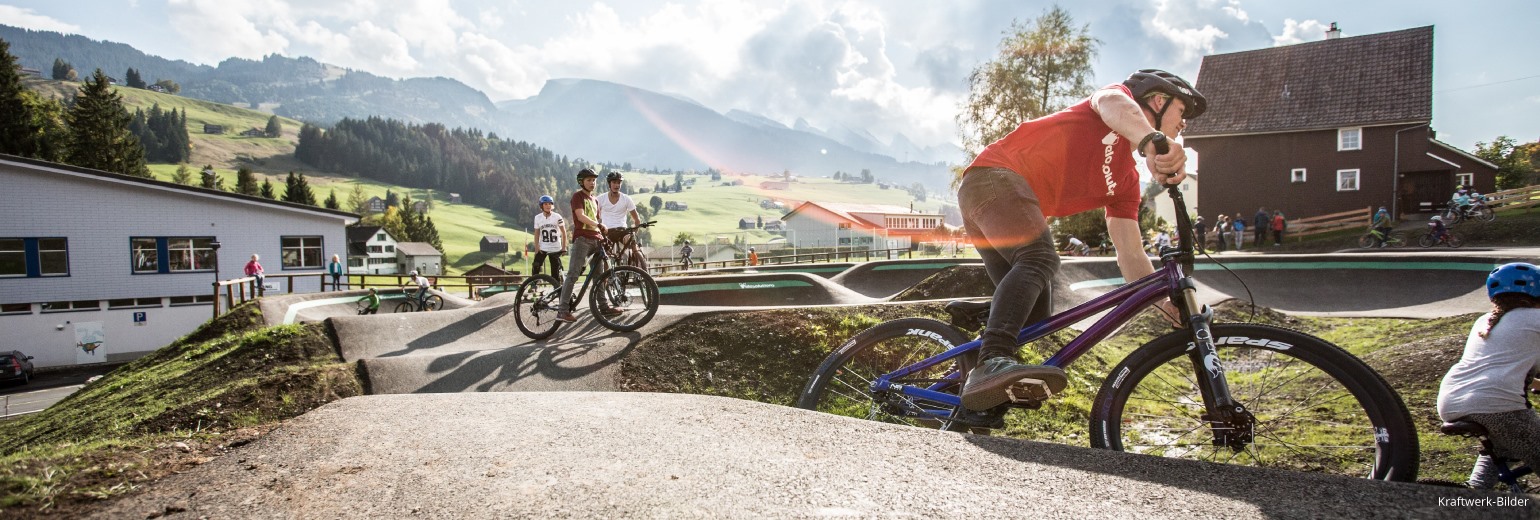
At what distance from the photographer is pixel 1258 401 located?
274 cm

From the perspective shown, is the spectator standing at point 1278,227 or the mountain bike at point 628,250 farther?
the spectator standing at point 1278,227

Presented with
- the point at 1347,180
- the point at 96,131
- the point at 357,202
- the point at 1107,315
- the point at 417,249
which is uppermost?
the point at 357,202

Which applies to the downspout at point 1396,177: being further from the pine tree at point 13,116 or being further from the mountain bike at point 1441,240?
the pine tree at point 13,116

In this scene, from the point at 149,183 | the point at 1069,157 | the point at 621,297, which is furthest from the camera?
the point at 149,183

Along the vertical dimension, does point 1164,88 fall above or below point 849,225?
below

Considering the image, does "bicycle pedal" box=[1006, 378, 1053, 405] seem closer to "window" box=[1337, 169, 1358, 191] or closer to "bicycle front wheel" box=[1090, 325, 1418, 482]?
"bicycle front wheel" box=[1090, 325, 1418, 482]

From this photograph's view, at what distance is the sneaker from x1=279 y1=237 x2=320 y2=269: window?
130 feet

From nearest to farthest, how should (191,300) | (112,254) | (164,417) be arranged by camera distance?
(164,417) → (112,254) → (191,300)

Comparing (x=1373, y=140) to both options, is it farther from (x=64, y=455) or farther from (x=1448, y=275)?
(x=64, y=455)

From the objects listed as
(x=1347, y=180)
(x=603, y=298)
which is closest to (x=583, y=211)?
(x=603, y=298)

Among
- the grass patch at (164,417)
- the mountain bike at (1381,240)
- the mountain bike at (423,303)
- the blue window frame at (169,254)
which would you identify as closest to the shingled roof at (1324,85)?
the mountain bike at (1381,240)

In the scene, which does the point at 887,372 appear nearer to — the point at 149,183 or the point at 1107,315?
the point at 1107,315

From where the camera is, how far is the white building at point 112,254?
2986cm

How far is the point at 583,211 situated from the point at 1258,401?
256 inches
